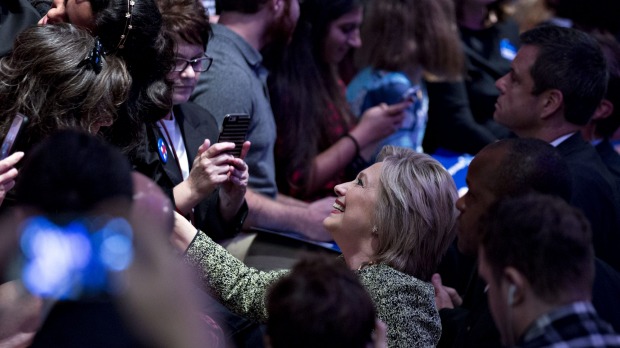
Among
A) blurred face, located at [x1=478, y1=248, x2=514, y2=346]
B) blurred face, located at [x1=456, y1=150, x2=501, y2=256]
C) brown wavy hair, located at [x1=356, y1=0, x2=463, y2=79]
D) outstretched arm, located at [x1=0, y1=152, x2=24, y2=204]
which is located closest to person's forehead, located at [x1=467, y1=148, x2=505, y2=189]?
blurred face, located at [x1=456, y1=150, x2=501, y2=256]

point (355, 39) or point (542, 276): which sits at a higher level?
point (542, 276)

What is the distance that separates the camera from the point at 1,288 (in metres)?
2.51

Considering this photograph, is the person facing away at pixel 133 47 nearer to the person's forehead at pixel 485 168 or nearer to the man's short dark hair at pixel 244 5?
the man's short dark hair at pixel 244 5

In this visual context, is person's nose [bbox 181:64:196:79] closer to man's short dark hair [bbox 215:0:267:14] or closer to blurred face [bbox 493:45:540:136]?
man's short dark hair [bbox 215:0:267:14]

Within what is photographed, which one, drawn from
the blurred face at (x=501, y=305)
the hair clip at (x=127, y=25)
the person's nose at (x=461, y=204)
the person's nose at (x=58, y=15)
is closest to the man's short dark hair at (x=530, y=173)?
the person's nose at (x=461, y=204)

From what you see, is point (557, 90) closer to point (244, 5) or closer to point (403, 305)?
point (244, 5)

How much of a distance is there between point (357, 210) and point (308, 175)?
152 cm

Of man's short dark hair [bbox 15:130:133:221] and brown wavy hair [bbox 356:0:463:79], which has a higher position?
man's short dark hair [bbox 15:130:133:221]

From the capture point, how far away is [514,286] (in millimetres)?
2320

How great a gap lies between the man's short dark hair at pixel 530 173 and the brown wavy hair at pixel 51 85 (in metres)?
1.29

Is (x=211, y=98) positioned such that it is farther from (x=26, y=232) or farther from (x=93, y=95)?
(x=26, y=232)

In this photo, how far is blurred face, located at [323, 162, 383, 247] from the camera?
3.31 m

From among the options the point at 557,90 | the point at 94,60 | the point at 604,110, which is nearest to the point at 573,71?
the point at 557,90

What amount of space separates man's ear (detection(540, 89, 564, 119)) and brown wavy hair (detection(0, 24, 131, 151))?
2.01m
